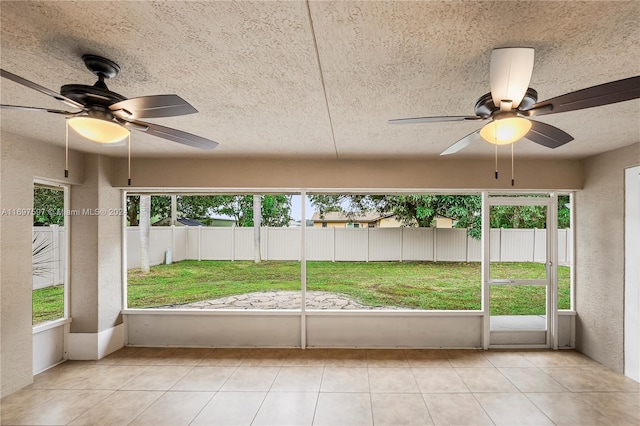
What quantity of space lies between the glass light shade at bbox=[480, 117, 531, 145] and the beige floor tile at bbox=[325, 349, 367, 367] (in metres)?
2.92

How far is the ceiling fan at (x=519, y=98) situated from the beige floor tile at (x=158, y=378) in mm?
3459

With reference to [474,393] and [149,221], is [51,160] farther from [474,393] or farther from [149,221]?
[474,393]

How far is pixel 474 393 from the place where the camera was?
307 cm

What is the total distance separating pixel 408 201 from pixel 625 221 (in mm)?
3341

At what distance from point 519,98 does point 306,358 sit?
3490 mm

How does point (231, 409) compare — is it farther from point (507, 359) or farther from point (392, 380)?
point (507, 359)

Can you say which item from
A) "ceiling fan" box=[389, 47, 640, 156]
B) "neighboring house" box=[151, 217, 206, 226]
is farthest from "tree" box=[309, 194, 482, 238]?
"ceiling fan" box=[389, 47, 640, 156]

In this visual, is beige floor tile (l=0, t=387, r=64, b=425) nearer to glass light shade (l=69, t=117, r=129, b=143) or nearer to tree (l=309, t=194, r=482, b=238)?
glass light shade (l=69, t=117, r=129, b=143)

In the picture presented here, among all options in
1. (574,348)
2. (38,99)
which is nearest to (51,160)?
(38,99)

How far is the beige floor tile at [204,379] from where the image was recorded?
10.5 feet

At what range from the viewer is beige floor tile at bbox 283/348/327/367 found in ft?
12.3

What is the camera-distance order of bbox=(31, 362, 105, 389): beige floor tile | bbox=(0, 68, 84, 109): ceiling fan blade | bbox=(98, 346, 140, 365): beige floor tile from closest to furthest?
bbox=(0, 68, 84, 109): ceiling fan blade < bbox=(31, 362, 105, 389): beige floor tile < bbox=(98, 346, 140, 365): beige floor tile

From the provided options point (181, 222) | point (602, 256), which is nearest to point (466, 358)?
point (602, 256)

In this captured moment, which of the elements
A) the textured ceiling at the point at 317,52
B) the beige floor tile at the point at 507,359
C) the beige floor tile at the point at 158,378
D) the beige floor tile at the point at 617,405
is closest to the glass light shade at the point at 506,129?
the textured ceiling at the point at 317,52
